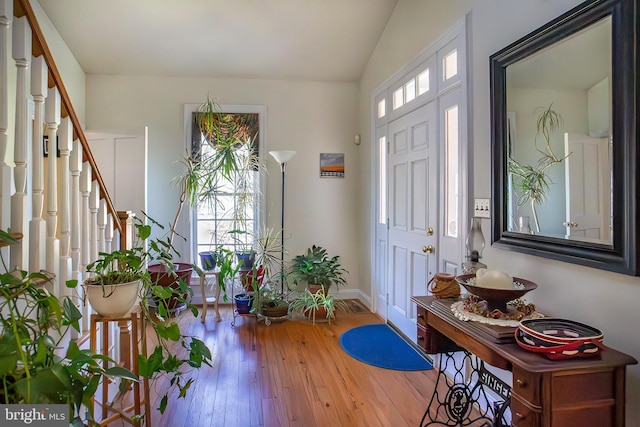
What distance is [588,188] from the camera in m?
1.54

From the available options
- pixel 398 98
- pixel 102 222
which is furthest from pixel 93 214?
pixel 398 98

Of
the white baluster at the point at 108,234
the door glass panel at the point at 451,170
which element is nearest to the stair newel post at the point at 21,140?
the white baluster at the point at 108,234

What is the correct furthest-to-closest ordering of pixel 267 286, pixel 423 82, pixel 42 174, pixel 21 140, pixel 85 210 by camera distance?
pixel 267 286, pixel 423 82, pixel 85 210, pixel 42 174, pixel 21 140

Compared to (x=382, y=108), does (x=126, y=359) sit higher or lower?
lower

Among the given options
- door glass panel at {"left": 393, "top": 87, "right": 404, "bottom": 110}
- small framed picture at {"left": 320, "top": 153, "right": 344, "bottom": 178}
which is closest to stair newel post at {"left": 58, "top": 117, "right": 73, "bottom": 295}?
door glass panel at {"left": 393, "top": 87, "right": 404, "bottom": 110}

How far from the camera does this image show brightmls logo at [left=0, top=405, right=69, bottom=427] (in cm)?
95

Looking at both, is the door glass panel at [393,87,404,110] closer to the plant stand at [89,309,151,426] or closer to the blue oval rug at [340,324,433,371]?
the blue oval rug at [340,324,433,371]

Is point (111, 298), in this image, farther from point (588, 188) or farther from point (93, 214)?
point (588, 188)

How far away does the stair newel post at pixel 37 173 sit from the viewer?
1.50m

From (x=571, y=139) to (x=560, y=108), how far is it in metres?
0.16

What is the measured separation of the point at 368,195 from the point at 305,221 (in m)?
0.85

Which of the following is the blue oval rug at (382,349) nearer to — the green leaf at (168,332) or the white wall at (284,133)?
the white wall at (284,133)

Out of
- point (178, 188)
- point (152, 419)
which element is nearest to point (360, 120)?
point (178, 188)

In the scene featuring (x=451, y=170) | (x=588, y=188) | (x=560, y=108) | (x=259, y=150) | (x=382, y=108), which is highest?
(x=382, y=108)
